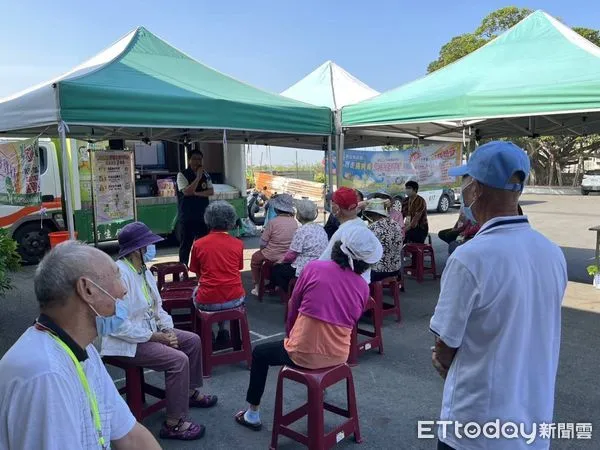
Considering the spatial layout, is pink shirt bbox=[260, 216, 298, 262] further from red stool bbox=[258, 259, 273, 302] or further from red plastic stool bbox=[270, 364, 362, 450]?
red plastic stool bbox=[270, 364, 362, 450]

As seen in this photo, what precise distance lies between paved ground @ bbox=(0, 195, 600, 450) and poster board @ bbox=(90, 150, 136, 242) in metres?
1.35

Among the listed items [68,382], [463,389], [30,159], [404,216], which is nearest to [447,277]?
[463,389]

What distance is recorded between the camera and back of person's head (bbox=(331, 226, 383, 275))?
269 centimetres

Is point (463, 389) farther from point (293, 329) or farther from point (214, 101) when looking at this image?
point (214, 101)

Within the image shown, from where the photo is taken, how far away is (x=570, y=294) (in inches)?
230

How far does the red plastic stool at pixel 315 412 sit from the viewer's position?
8.32 feet

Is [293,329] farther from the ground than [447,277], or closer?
closer

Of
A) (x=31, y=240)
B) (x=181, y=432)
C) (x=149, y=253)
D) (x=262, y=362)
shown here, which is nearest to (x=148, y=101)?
(x=149, y=253)

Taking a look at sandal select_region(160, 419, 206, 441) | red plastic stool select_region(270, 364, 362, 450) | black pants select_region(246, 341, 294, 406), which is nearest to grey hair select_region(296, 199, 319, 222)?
black pants select_region(246, 341, 294, 406)

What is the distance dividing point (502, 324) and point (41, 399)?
1.23m

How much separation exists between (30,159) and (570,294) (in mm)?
5906

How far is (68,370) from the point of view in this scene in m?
1.26

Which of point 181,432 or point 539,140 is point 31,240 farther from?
point 539,140

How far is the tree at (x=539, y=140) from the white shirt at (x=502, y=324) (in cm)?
2130
